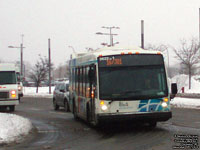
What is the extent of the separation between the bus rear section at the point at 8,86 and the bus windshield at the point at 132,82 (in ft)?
41.6

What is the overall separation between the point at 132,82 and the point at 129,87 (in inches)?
8.0

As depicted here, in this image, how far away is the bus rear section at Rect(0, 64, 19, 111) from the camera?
25.5 meters

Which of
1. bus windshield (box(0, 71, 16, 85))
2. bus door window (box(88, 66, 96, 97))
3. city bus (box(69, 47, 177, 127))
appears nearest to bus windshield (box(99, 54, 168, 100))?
city bus (box(69, 47, 177, 127))

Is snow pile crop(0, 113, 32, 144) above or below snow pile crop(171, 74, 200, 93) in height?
below

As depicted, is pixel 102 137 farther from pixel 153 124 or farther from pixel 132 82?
pixel 153 124

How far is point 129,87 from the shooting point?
45.7 feet

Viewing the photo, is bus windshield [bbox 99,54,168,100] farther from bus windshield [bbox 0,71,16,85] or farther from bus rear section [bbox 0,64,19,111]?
bus windshield [bbox 0,71,16,85]

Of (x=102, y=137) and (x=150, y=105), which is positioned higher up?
(x=150, y=105)

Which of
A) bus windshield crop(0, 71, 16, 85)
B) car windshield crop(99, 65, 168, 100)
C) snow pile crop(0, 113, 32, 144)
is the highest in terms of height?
bus windshield crop(0, 71, 16, 85)

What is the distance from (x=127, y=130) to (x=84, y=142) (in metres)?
2.90

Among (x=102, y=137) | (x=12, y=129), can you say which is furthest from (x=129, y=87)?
(x=12, y=129)

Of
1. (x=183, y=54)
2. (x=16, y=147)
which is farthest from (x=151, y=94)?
(x=183, y=54)

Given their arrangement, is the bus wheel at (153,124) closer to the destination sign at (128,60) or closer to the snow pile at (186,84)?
the destination sign at (128,60)

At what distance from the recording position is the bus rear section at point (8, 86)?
2552 cm
